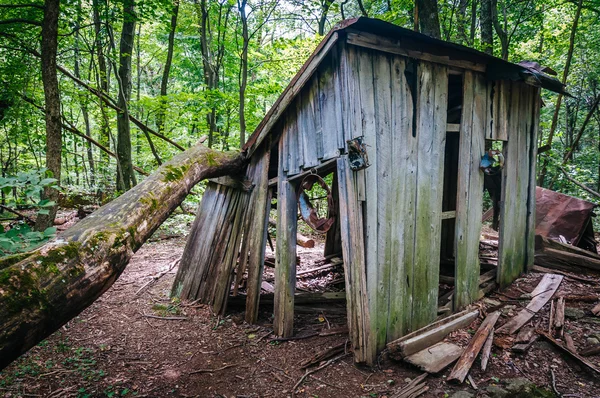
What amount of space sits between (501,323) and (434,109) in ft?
10.1

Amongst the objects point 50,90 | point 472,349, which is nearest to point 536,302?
point 472,349

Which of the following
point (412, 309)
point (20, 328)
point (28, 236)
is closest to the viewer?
point (20, 328)

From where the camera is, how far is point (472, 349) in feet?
12.9

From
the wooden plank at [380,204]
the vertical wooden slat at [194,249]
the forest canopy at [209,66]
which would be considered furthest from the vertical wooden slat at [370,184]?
the forest canopy at [209,66]

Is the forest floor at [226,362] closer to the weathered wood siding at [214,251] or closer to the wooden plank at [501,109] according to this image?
the weathered wood siding at [214,251]

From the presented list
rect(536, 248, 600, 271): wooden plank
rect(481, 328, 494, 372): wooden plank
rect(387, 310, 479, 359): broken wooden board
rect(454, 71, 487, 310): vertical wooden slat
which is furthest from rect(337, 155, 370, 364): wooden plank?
rect(536, 248, 600, 271): wooden plank

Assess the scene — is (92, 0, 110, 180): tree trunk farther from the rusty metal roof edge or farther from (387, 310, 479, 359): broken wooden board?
(387, 310, 479, 359): broken wooden board

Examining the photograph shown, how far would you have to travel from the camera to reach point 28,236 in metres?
2.21

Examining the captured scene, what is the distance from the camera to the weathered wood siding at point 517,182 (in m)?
5.61

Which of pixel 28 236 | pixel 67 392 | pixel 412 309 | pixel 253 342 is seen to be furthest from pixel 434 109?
pixel 67 392

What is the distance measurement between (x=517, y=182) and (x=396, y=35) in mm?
3649

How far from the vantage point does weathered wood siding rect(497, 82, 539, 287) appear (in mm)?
5609

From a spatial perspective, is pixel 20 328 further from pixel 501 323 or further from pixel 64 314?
pixel 501 323

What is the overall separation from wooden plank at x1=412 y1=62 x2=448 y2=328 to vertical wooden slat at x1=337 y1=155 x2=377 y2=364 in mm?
900
